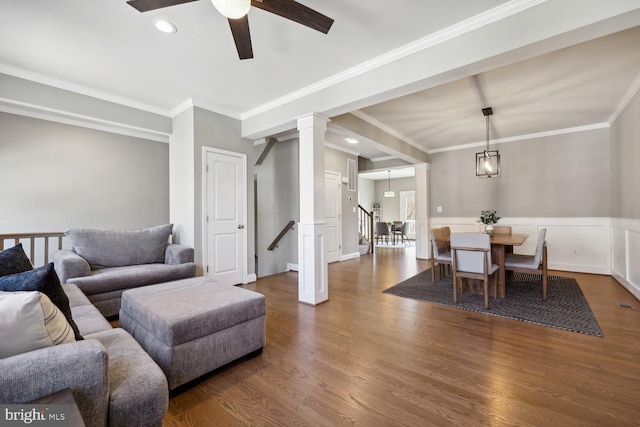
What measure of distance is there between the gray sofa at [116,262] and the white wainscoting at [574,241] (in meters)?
6.07

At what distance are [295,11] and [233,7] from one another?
417mm

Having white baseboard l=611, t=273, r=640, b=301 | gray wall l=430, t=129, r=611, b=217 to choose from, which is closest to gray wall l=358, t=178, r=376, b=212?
gray wall l=430, t=129, r=611, b=217

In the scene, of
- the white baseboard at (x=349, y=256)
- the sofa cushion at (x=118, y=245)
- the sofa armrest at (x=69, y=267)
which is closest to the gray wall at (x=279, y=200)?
the white baseboard at (x=349, y=256)

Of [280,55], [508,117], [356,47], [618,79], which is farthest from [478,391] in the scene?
[508,117]

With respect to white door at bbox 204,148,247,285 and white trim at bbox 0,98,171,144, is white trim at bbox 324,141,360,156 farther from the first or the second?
white trim at bbox 0,98,171,144

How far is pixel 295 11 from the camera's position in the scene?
1735mm

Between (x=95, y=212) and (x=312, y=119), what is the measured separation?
11.5 ft

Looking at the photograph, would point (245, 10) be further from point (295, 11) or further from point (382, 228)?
point (382, 228)

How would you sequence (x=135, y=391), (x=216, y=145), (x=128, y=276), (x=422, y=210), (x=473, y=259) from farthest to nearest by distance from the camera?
(x=422, y=210) → (x=216, y=145) → (x=473, y=259) → (x=128, y=276) → (x=135, y=391)

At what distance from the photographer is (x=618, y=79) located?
3.14 m

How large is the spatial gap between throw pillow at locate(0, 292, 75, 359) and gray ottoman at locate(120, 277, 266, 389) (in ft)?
2.35

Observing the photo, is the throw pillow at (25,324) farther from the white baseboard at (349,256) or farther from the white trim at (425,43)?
the white baseboard at (349,256)

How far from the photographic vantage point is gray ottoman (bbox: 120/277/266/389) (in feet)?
5.46

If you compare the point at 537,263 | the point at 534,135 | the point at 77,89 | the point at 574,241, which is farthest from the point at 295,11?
the point at 574,241
